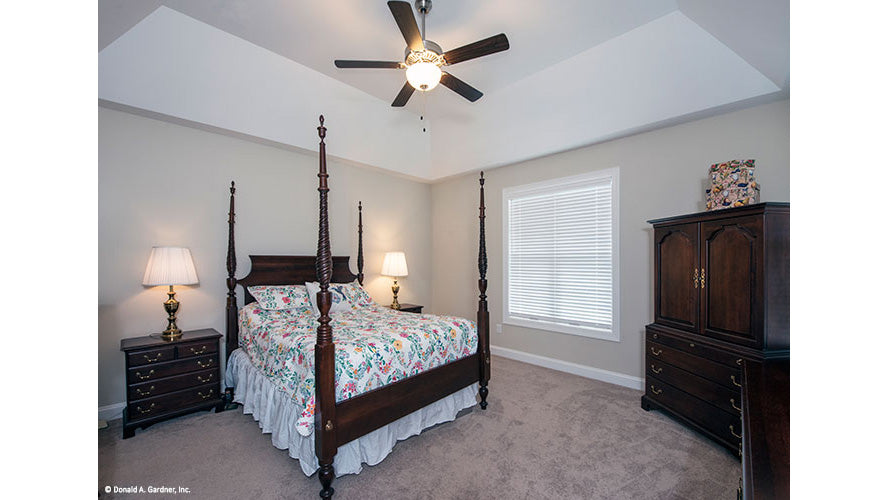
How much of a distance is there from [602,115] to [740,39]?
47.2 inches

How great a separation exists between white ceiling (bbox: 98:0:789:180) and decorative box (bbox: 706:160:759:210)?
2.04ft

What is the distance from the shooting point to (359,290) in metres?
3.91

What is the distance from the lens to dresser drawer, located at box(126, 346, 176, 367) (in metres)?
2.54

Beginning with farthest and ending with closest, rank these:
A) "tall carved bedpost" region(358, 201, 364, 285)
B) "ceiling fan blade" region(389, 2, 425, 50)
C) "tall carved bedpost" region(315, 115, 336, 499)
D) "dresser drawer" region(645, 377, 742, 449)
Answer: "tall carved bedpost" region(358, 201, 364, 285), "dresser drawer" region(645, 377, 742, 449), "ceiling fan blade" region(389, 2, 425, 50), "tall carved bedpost" region(315, 115, 336, 499)

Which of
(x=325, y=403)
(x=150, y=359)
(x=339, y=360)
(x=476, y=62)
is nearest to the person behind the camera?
(x=325, y=403)

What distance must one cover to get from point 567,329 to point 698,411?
1530 mm

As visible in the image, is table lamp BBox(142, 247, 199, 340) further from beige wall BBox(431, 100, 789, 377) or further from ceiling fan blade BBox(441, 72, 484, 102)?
beige wall BBox(431, 100, 789, 377)

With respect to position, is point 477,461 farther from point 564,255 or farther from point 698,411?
point 564,255

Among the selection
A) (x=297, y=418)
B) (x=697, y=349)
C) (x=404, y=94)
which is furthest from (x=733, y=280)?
A: (x=297, y=418)

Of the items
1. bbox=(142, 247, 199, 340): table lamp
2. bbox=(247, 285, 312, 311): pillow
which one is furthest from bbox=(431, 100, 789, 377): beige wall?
bbox=(142, 247, 199, 340): table lamp

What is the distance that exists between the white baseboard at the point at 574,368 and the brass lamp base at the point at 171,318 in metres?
3.36

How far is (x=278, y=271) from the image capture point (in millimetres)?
3695
